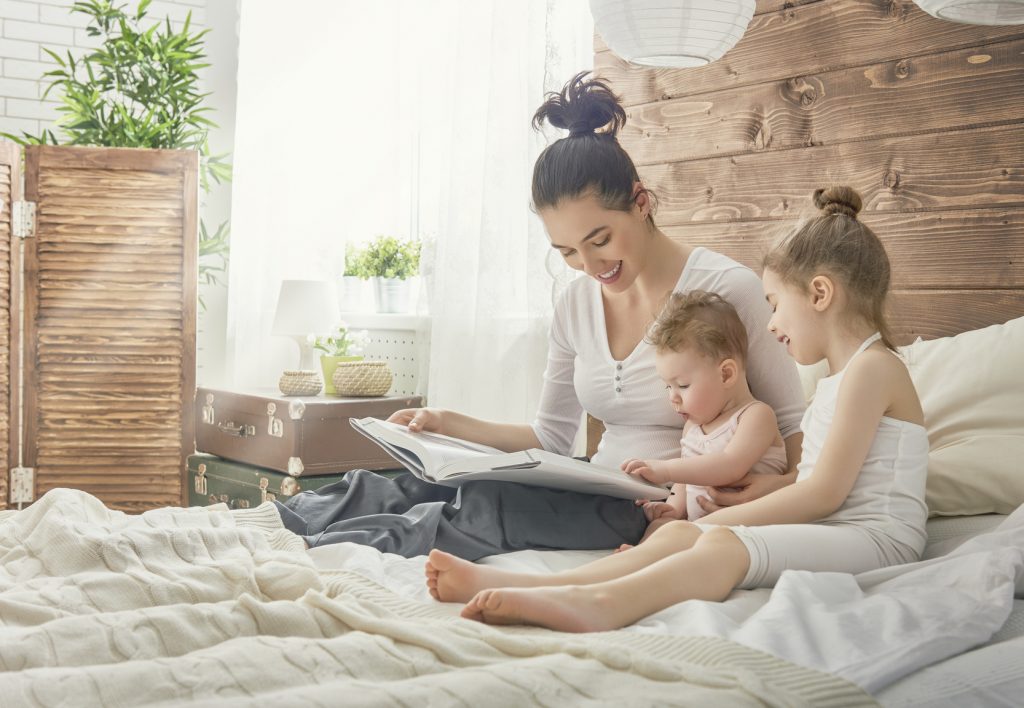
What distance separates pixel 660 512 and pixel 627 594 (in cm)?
54

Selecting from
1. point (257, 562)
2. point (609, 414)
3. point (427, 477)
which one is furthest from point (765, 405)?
point (257, 562)

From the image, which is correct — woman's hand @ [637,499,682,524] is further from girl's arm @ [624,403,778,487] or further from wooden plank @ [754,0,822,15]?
wooden plank @ [754,0,822,15]

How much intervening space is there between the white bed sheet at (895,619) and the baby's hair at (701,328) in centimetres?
49

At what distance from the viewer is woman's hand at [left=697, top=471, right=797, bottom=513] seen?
166 cm

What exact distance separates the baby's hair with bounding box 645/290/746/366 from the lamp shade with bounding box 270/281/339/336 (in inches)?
74.5

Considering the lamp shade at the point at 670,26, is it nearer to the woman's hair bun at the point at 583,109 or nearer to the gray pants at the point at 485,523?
the woman's hair bun at the point at 583,109

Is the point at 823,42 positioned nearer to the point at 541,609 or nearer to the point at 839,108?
the point at 839,108

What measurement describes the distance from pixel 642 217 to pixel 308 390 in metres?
1.74

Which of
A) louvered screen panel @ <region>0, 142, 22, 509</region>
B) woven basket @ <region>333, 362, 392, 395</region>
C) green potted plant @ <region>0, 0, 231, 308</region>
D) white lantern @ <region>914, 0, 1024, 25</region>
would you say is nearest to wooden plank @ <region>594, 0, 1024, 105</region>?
white lantern @ <region>914, 0, 1024, 25</region>

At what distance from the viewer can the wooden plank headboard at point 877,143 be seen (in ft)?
6.66

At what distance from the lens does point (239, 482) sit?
339 cm

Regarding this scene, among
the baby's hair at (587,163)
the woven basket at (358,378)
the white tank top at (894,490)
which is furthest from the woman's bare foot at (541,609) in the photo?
the woven basket at (358,378)

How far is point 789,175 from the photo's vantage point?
242cm

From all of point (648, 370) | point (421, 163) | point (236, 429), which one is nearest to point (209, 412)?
point (236, 429)
